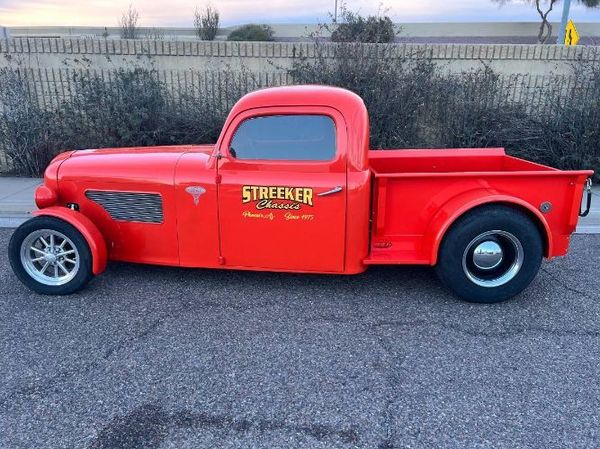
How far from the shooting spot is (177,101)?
9.20 m

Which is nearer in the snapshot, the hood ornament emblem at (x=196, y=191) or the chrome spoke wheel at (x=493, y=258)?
the chrome spoke wheel at (x=493, y=258)

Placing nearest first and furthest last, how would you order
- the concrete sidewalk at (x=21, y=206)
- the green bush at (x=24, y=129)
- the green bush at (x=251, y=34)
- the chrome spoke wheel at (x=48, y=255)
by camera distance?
the chrome spoke wheel at (x=48, y=255), the concrete sidewalk at (x=21, y=206), the green bush at (x=24, y=129), the green bush at (x=251, y=34)

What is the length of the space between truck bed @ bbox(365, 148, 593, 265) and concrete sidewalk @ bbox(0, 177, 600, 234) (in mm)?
2583

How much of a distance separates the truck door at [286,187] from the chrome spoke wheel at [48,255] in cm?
140

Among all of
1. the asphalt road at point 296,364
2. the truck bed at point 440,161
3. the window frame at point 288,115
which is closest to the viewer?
the asphalt road at point 296,364

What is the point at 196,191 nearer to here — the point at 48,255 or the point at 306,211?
the point at 306,211

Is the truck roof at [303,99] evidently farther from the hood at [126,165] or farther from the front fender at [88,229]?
the front fender at [88,229]

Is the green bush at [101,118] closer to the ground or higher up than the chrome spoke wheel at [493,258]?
higher up

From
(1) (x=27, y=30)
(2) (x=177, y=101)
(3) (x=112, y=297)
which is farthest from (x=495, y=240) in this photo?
(1) (x=27, y=30)

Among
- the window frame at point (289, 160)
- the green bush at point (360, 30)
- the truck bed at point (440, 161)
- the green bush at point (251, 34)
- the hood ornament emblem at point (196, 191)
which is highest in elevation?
the green bush at point (251, 34)

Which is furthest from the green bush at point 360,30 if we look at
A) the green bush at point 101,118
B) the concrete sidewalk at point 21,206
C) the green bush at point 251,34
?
the green bush at point 251,34

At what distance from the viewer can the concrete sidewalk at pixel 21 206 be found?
21.6 feet

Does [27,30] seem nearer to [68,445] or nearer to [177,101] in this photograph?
[177,101]

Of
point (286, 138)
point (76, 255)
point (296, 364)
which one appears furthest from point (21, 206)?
point (296, 364)
